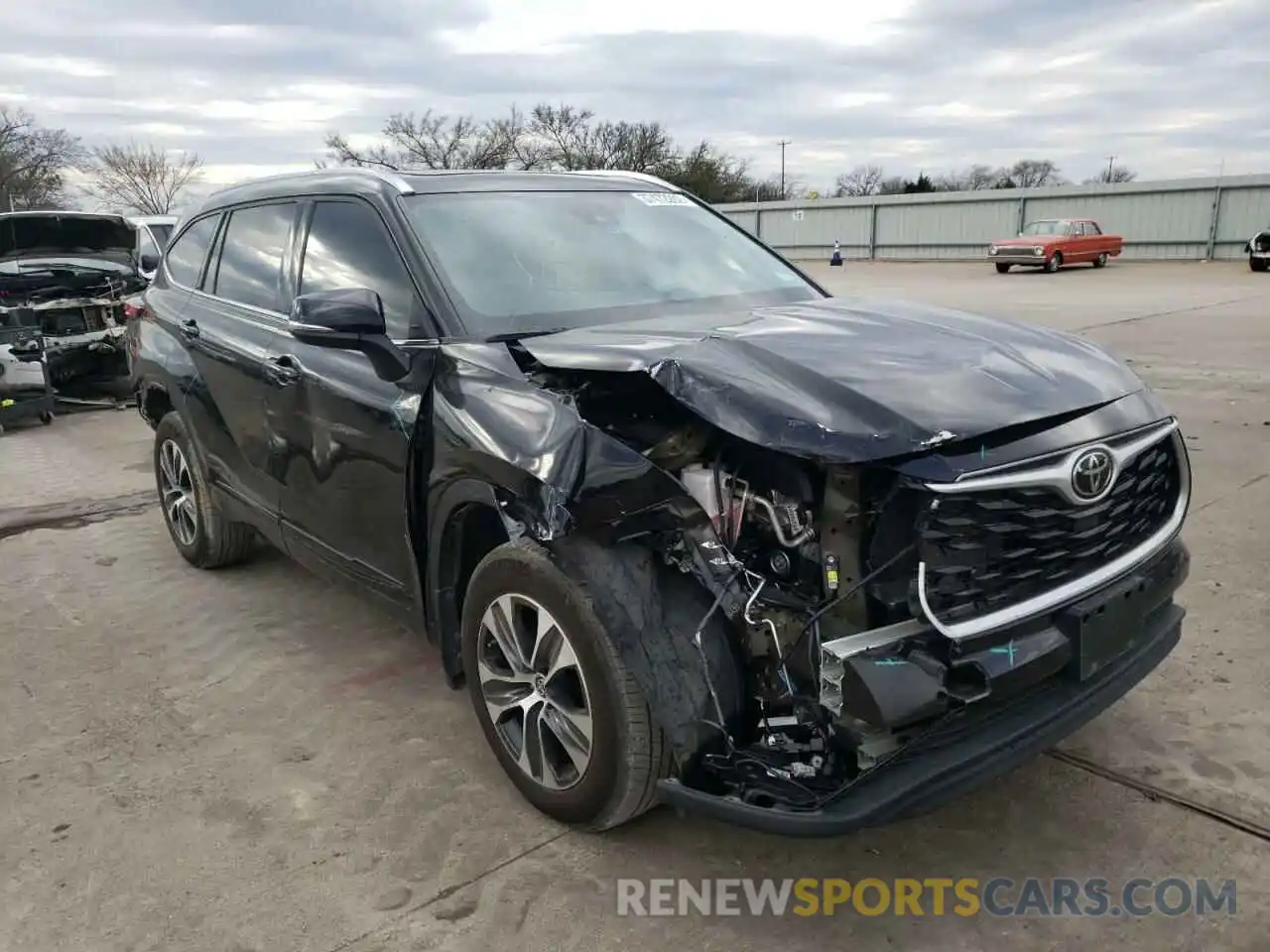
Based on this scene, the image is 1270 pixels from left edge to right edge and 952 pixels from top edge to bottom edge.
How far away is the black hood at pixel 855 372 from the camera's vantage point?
7.59 feet

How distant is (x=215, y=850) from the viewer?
116 inches

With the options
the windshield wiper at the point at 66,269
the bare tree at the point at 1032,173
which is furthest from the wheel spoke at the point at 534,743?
the bare tree at the point at 1032,173

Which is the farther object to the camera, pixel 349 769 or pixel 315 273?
pixel 315 273

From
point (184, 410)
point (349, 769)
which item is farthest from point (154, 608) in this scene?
point (349, 769)

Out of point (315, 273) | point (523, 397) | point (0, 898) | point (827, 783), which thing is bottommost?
point (0, 898)

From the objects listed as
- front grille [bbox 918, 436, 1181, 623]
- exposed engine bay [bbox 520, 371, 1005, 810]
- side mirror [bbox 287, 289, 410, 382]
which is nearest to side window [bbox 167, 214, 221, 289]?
side mirror [bbox 287, 289, 410, 382]

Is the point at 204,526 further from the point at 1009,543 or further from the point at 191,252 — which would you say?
the point at 1009,543

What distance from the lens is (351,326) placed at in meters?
3.14

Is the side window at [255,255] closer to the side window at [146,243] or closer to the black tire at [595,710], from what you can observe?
the black tire at [595,710]

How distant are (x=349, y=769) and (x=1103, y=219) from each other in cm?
4076

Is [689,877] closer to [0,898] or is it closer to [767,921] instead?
[767,921]

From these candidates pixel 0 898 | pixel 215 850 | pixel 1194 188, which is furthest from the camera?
pixel 1194 188

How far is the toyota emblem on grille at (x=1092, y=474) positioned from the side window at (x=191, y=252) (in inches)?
163

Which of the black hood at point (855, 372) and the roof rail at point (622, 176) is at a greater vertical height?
the roof rail at point (622, 176)
